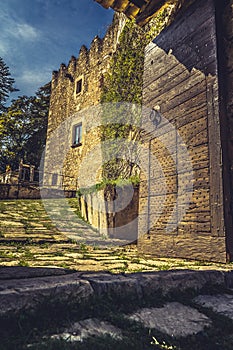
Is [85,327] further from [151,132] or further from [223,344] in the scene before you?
[151,132]

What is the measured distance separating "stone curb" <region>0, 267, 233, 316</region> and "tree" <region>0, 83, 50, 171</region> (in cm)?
1806

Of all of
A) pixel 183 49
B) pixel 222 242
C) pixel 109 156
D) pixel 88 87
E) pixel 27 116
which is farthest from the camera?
pixel 27 116

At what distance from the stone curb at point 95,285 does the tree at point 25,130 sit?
711 inches

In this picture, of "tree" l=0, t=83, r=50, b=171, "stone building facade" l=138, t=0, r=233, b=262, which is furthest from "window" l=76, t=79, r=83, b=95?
"stone building facade" l=138, t=0, r=233, b=262

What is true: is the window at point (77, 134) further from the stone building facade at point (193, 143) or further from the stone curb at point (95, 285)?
the stone curb at point (95, 285)

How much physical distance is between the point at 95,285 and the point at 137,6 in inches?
161

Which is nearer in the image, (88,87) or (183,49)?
(183,49)

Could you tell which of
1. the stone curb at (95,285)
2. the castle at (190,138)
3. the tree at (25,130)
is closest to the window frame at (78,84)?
the tree at (25,130)

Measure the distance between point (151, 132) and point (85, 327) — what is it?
356 cm

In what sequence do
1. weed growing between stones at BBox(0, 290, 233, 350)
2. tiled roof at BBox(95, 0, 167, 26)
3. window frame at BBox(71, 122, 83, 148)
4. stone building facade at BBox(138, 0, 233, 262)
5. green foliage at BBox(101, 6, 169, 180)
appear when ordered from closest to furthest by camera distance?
weed growing between stones at BBox(0, 290, 233, 350) < stone building facade at BBox(138, 0, 233, 262) < tiled roof at BBox(95, 0, 167, 26) < green foliage at BBox(101, 6, 169, 180) < window frame at BBox(71, 122, 83, 148)

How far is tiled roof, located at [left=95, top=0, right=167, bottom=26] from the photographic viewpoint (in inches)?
149

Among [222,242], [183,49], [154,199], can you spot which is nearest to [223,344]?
[222,242]

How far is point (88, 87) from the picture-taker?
13062 mm

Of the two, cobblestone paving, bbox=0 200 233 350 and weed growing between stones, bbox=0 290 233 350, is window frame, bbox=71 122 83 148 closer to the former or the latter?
cobblestone paving, bbox=0 200 233 350
